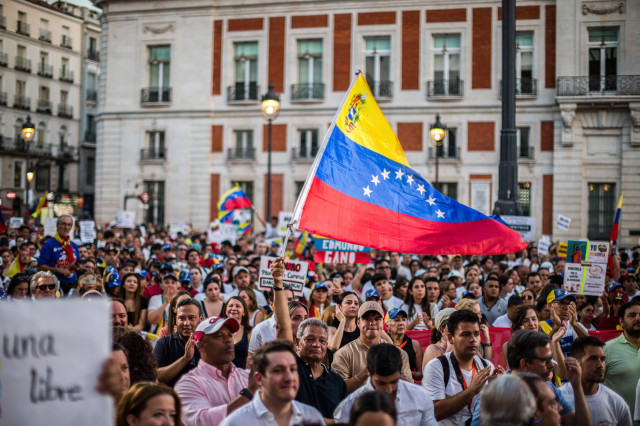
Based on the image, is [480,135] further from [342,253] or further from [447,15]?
[342,253]

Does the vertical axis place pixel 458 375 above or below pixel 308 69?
below

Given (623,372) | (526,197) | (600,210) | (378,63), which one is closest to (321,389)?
(623,372)

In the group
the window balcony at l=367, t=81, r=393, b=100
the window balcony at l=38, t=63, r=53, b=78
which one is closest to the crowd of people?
the window balcony at l=367, t=81, r=393, b=100

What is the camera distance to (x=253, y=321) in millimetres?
10055

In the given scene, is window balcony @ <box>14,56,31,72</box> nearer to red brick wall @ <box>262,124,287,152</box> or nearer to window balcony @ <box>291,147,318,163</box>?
red brick wall @ <box>262,124,287,152</box>

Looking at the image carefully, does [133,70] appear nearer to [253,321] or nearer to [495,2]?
[495,2]

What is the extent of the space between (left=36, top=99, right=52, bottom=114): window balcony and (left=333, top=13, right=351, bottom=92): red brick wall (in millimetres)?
35693

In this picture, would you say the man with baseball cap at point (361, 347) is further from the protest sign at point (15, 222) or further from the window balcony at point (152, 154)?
the window balcony at point (152, 154)

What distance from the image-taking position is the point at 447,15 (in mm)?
35125

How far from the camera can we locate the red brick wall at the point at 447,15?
115ft

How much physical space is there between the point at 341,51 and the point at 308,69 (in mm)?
1868

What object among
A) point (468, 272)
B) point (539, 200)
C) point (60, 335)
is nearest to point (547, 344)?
point (60, 335)

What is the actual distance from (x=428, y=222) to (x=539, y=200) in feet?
Answer: 89.5

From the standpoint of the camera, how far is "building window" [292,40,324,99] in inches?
1442
